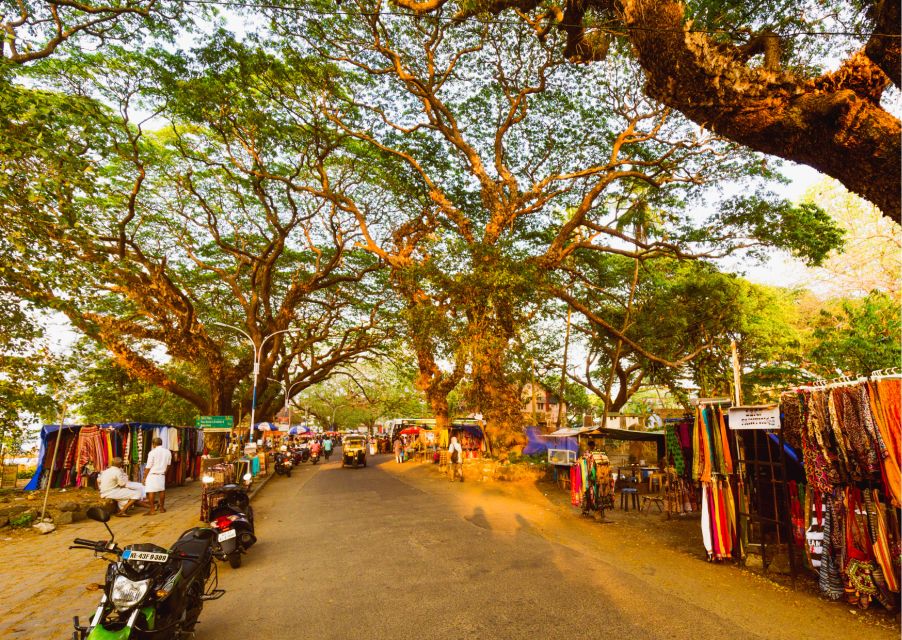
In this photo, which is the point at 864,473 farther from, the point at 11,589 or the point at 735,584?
the point at 11,589

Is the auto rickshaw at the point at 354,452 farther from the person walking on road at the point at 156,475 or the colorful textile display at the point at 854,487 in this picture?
the colorful textile display at the point at 854,487

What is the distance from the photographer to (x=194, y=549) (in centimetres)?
464

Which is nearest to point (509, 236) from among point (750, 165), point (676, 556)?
point (750, 165)

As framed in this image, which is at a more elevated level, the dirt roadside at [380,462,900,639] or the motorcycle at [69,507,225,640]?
the motorcycle at [69,507,225,640]

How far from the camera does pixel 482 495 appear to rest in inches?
526

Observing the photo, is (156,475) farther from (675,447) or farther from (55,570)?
(675,447)

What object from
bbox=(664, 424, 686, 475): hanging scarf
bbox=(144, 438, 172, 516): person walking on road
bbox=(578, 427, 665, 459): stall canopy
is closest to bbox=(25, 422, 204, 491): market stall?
bbox=(144, 438, 172, 516): person walking on road

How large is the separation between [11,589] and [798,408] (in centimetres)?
946

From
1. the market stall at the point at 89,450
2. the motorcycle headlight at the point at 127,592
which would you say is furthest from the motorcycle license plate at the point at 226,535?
the market stall at the point at 89,450

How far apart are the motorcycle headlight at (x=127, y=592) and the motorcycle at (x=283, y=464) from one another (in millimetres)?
18515

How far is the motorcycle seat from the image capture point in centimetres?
427

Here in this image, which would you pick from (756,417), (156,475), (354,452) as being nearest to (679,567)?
(756,417)

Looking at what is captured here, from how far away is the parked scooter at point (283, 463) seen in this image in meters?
20.9

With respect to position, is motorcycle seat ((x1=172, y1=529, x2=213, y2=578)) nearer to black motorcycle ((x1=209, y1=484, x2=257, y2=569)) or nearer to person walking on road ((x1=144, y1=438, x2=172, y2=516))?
black motorcycle ((x1=209, y1=484, x2=257, y2=569))
